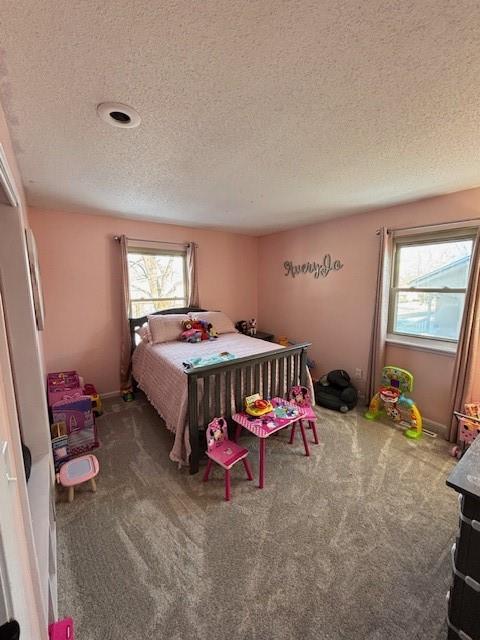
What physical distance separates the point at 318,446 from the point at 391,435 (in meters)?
0.78

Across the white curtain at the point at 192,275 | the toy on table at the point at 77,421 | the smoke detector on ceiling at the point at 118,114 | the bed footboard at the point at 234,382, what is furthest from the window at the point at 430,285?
the toy on table at the point at 77,421

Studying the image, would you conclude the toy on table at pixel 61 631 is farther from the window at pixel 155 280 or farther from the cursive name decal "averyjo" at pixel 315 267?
the cursive name decal "averyjo" at pixel 315 267

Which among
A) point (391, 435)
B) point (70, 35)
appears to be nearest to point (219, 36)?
point (70, 35)

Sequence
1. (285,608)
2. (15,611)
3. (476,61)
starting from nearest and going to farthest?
(15,611) → (476,61) → (285,608)

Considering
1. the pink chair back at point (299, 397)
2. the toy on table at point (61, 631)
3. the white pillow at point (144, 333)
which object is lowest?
the toy on table at point (61, 631)

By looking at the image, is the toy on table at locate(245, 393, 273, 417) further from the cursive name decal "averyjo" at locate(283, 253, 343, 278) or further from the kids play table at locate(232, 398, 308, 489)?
the cursive name decal "averyjo" at locate(283, 253, 343, 278)

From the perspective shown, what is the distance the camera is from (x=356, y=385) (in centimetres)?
330

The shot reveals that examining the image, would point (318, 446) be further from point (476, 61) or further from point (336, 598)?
point (476, 61)

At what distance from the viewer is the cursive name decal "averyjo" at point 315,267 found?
136 inches

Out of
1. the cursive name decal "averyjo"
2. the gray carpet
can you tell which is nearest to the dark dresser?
the gray carpet

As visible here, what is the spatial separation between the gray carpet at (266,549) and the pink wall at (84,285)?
53.9 inches

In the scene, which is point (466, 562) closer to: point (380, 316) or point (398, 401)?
point (398, 401)

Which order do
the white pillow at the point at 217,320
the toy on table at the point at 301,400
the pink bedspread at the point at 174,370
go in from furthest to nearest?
the white pillow at the point at 217,320 < the toy on table at the point at 301,400 < the pink bedspread at the point at 174,370

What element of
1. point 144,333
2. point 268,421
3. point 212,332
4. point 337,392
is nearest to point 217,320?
point 212,332
